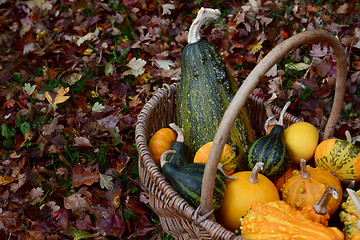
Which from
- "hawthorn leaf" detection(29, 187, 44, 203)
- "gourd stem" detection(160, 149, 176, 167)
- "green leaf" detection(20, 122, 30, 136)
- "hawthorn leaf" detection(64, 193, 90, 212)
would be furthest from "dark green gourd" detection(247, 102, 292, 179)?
"green leaf" detection(20, 122, 30, 136)

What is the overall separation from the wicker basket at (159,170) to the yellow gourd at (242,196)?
19cm

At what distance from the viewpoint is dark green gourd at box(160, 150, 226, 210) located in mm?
1491

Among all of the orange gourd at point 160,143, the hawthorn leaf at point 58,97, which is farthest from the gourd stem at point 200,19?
the hawthorn leaf at point 58,97

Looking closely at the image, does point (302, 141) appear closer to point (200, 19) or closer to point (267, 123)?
point (267, 123)

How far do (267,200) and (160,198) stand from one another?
0.48 m

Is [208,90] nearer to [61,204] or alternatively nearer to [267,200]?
[267,200]

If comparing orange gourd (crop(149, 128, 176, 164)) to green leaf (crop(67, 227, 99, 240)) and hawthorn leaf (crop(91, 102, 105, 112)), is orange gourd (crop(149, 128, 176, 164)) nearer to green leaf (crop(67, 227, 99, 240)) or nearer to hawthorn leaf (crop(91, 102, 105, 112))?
green leaf (crop(67, 227, 99, 240))

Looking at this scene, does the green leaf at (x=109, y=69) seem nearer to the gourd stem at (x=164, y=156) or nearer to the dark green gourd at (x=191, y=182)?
the gourd stem at (x=164, y=156)

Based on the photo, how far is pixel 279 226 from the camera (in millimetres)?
1332

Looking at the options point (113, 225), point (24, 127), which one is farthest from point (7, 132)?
point (113, 225)

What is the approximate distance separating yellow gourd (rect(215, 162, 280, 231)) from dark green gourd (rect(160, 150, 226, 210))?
7 cm

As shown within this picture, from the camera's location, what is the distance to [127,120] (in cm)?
263

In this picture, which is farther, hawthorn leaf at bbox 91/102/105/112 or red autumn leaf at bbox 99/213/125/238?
Answer: hawthorn leaf at bbox 91/102/105/112

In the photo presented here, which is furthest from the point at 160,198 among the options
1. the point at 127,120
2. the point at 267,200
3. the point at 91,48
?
the point at 91,48
